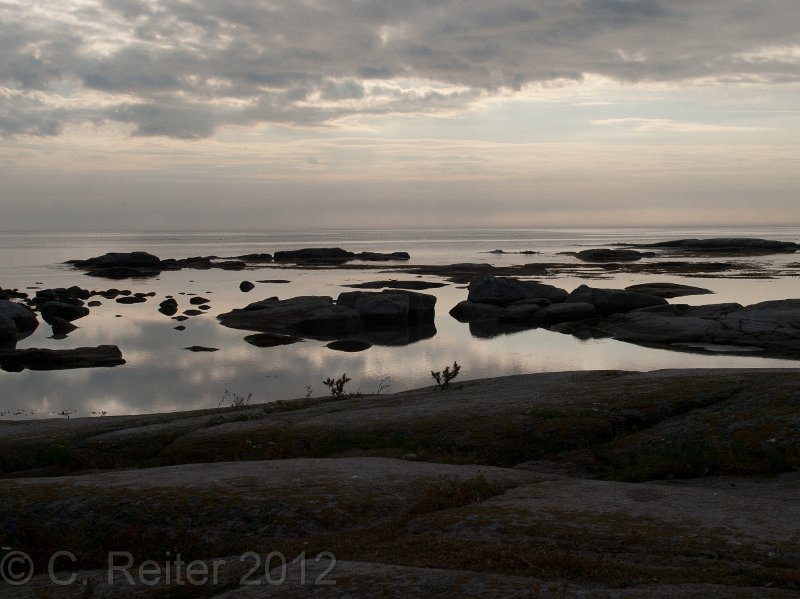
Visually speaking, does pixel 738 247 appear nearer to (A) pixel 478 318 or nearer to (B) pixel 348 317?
(A) pixel 478 318

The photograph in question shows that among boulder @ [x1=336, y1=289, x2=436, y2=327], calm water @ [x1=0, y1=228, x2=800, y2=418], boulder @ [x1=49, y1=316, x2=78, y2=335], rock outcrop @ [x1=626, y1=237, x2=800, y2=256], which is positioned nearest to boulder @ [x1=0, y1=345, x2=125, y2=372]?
calm water @ [x1=0, y1=228, x2=800, y2=418]

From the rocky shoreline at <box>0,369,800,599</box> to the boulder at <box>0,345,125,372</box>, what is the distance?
19110mm

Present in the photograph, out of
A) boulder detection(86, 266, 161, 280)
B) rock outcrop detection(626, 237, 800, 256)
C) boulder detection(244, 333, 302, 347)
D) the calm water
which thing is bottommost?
the calm water

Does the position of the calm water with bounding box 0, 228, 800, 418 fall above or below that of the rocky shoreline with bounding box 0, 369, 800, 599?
below

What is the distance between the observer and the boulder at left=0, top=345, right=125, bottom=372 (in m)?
39.1

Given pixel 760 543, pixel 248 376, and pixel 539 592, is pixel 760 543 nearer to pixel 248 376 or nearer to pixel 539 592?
pixel 539 592

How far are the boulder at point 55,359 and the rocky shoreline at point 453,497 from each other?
19110 mm

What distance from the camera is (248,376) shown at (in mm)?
35844

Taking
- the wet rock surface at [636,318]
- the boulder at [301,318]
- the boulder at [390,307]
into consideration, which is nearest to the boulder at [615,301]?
the wet rock surface at [636,318]

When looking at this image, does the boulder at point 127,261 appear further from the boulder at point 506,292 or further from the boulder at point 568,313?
the boulder at point 568,313

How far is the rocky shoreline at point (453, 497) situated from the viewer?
27.6ft

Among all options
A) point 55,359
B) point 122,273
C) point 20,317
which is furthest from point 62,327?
point 122,273

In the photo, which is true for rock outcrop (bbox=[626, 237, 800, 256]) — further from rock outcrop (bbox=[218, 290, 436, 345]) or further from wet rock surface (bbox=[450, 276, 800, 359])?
rock outcrop (bbox=[218, 290, 436, 345])

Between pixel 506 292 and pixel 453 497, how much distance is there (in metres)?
52.4
